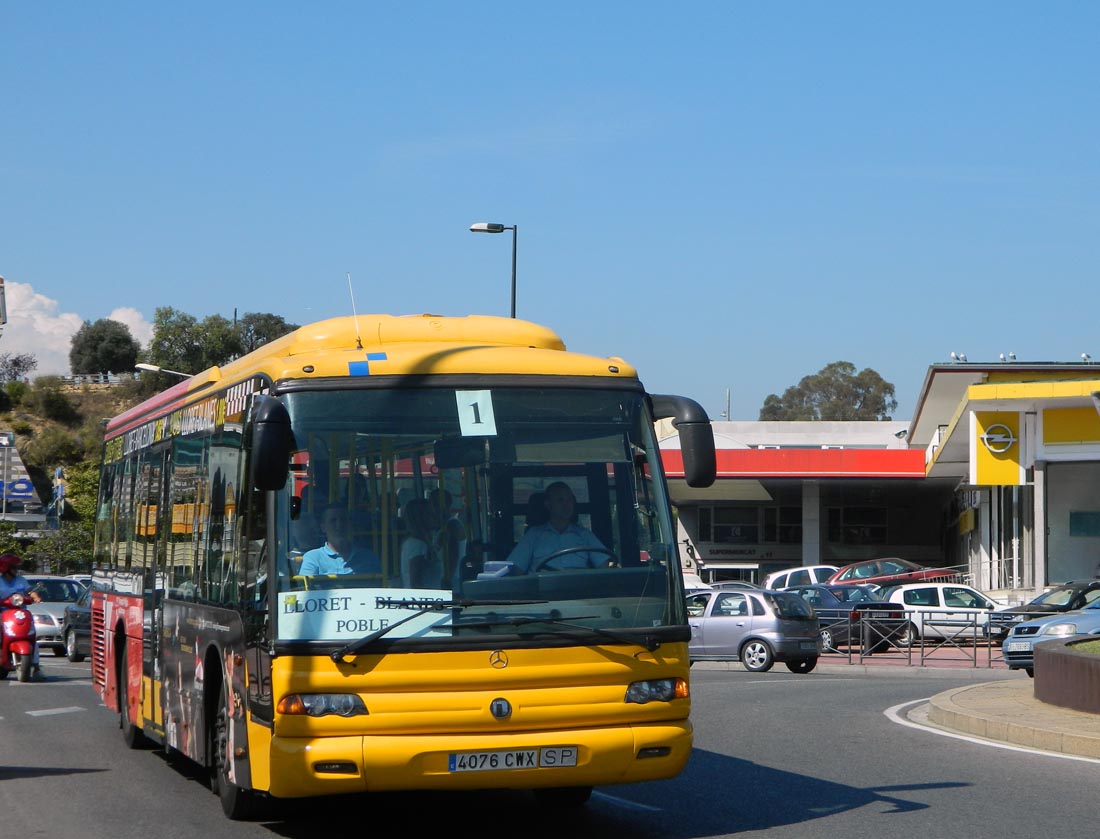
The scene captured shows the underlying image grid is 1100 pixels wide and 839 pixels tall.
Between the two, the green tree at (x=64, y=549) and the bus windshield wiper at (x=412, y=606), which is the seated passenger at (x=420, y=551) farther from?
the green tree at (x=64, y=549)

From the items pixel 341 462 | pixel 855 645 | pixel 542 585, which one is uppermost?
pixel 341 462

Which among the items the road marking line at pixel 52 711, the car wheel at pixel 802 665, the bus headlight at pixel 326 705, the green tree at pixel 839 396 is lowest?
the car wheel at pixel 802 665

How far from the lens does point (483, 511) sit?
8.24 metres

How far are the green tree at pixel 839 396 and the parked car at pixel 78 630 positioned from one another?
104 metres

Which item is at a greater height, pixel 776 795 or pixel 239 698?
pixel 239 698

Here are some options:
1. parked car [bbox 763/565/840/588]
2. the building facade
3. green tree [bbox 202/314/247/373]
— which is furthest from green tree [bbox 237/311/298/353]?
parked car [bbox 763/565/840/588]

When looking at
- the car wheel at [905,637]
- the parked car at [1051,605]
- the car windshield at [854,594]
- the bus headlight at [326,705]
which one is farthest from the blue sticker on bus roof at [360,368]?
the car windshield at [854,594]

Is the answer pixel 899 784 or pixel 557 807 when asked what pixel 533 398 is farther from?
pixel 899 784

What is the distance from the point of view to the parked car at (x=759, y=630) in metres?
26.9

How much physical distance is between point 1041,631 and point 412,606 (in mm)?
18609

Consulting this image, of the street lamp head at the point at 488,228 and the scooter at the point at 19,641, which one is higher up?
the street lamp head at the point at 488,228

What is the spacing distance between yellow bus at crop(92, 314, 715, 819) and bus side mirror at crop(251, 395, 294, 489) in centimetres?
1

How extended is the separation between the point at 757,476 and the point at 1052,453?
73.0 feet

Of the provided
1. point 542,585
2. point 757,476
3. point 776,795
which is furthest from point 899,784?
point 757,476
